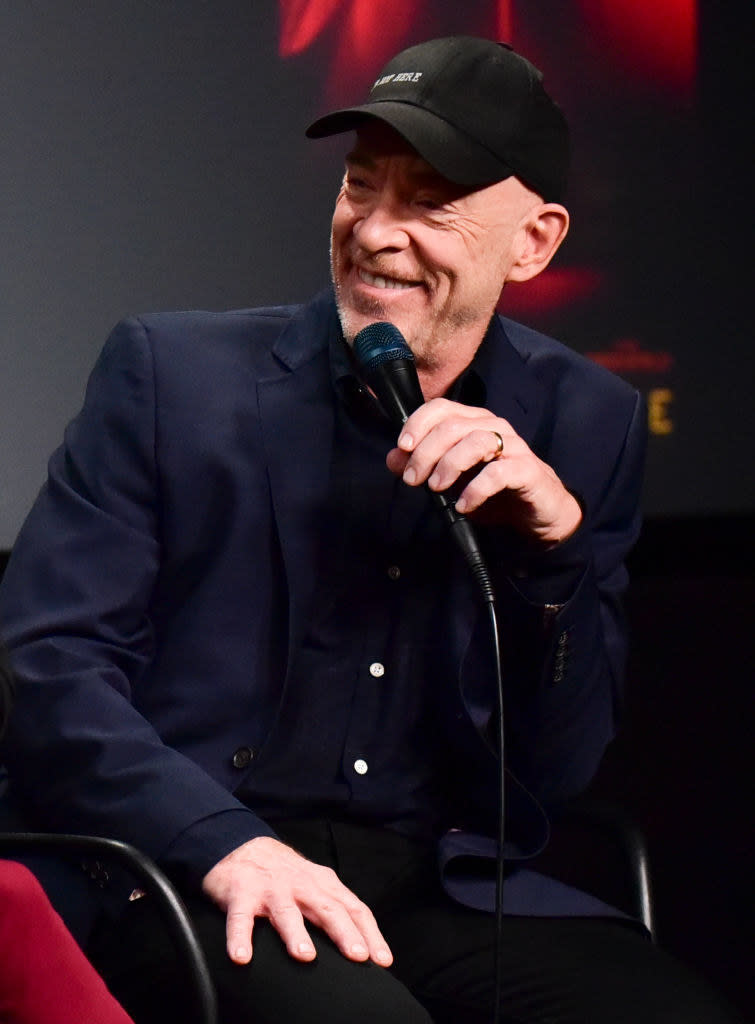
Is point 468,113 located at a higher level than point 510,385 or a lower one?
higher

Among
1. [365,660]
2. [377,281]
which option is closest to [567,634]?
[365,660]

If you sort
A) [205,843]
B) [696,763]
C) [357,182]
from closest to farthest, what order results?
[205,843] → [357,182] → [696,763]

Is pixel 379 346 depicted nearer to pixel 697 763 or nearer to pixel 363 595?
pixel 363 595

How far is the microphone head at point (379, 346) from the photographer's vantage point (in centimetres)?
173

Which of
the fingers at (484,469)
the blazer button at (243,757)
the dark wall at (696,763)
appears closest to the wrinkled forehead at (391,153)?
the fingers at (484,469)

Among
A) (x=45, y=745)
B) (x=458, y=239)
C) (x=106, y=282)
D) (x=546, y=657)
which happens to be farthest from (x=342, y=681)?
(x=106, y=282)

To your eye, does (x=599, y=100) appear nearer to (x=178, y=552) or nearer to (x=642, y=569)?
(x=642, y=569)

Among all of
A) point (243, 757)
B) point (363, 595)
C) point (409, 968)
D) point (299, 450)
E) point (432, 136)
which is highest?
point (432, 136)

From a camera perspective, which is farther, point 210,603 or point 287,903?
point 210,603

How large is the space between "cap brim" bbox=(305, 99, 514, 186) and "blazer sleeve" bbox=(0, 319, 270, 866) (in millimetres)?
330

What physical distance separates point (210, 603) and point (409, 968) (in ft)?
1.47

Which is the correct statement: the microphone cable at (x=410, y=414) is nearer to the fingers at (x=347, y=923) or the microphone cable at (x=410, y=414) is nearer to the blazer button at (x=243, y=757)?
the fingers at (x=347, y=923)

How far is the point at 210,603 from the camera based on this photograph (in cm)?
189

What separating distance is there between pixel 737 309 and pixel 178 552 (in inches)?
48.9
